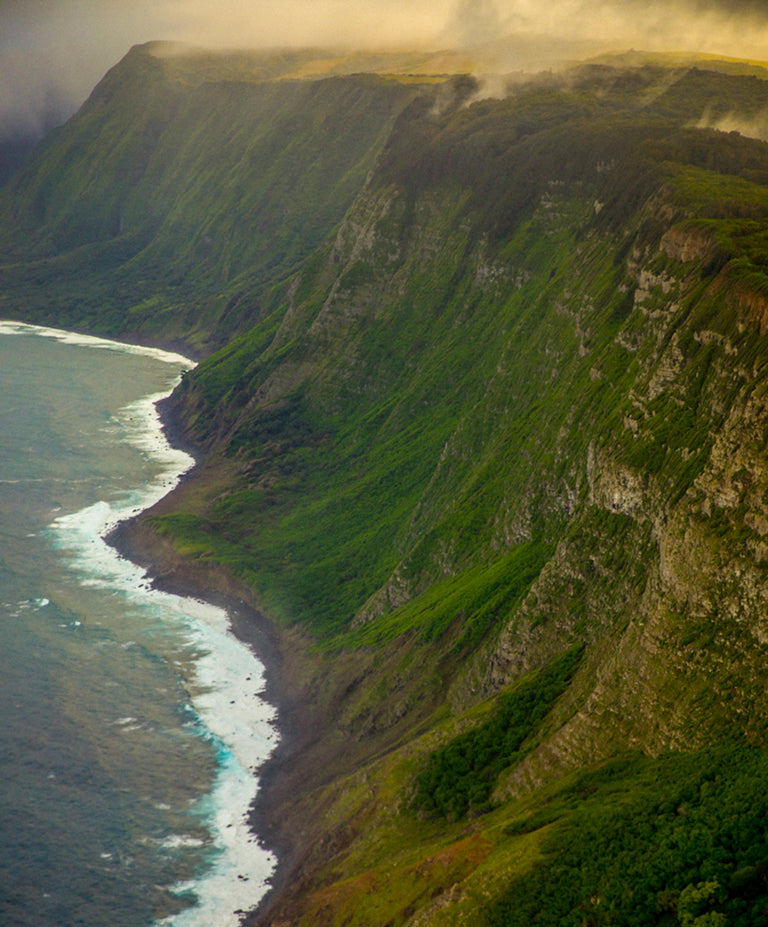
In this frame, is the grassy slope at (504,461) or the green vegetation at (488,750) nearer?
the grassy slope at (504,461)

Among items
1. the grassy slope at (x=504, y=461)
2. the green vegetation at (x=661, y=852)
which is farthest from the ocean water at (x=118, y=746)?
the green vegetation at (x=661, y=852)

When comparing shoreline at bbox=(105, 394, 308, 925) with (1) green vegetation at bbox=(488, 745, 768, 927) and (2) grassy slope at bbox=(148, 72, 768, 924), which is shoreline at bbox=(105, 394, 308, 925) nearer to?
(2) grassy slope at bbox=(148, 72, 768, 924)

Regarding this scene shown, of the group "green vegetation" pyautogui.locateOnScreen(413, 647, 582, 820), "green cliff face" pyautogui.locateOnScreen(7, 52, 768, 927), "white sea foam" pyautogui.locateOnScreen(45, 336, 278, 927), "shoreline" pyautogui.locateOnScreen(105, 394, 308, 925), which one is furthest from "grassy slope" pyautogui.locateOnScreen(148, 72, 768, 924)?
"white sea foam" pyautogui.locateOnScreen(45, 336, 278, 927)

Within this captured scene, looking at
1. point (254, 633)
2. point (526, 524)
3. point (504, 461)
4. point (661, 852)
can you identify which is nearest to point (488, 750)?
point (661, 852)

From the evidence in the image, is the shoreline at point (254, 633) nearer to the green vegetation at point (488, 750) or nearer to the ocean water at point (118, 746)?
the ocean water at point (118, 746)

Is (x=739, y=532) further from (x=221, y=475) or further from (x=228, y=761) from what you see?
(x=221, y=475)

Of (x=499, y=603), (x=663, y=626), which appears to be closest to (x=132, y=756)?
(x=499, y=603)

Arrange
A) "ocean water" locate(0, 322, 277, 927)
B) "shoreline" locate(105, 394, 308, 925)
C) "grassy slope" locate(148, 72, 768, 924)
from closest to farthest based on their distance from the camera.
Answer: "grassy slope" locate(148, 72, 768, 924)
"ocean water" locate(0, 322, 277, 927)
"shoreline" locate(105, 394, 308, 925)
